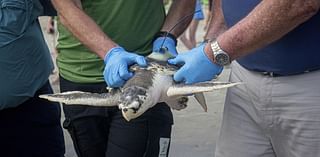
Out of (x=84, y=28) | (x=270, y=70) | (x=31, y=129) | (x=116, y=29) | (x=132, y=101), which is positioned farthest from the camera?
(x=31, y=129)

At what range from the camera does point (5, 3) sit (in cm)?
303

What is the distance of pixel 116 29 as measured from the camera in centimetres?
298

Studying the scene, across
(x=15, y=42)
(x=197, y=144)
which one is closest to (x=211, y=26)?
(x=15, y=42)

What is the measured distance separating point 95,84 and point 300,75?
105cm

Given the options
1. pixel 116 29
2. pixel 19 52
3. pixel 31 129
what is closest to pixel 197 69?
pixel 116 29

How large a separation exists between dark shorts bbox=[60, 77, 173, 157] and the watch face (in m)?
0.69

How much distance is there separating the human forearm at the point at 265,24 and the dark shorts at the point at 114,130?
78 centimetres

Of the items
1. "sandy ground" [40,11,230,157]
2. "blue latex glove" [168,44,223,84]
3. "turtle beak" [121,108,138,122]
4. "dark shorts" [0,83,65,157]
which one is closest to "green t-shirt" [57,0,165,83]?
"dark shorts" [0,83,65,157]

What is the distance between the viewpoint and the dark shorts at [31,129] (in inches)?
132

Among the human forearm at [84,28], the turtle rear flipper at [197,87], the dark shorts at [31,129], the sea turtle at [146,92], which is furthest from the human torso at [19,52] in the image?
the turtle rear flipper at [197,87]

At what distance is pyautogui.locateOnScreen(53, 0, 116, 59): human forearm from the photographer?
107 inches

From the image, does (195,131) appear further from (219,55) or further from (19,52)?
(219,55)

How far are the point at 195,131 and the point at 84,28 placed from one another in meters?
3.06

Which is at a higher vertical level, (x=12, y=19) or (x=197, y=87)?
(x=12, y=19)
